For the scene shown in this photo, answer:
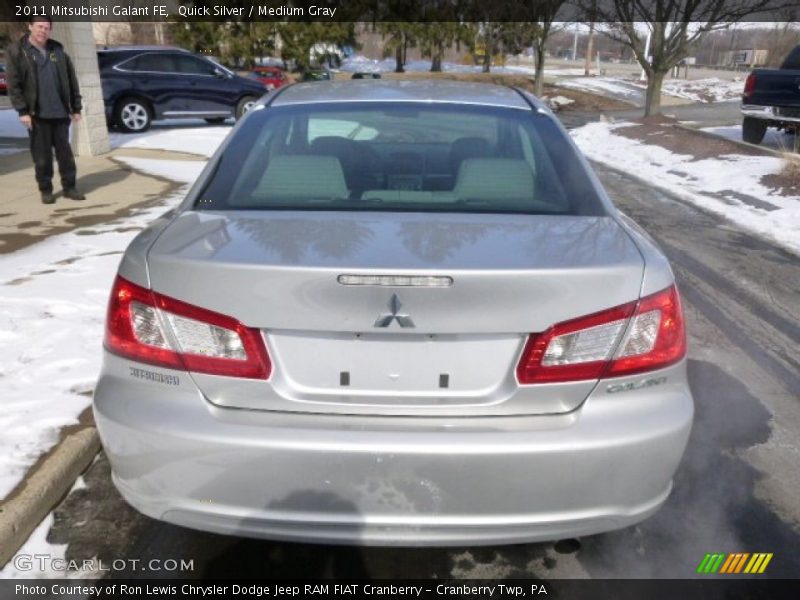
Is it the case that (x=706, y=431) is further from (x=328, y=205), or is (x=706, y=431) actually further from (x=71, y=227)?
(x=71, y=227)

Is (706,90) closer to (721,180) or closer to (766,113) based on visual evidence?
(766,113)

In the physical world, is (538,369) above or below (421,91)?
below

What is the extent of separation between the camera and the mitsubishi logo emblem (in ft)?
6.26

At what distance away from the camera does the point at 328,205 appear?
2.54 meters

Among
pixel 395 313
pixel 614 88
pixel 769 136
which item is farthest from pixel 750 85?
pixel 614 88

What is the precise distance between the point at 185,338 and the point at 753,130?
15.8m

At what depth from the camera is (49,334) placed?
13.7ft

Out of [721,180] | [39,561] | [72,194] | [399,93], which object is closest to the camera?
[39,561]

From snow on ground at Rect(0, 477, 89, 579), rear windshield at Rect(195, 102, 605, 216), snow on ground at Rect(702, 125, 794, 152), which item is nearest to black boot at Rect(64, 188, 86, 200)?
rear windshield at Rect(195, 102, 605, 216)

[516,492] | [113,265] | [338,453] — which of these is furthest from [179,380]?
[113,265]

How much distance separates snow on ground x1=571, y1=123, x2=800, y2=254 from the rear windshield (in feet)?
16.3

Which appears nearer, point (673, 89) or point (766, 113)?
point (766, 113)

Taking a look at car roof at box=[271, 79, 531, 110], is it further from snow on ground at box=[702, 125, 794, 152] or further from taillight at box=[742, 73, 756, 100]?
taillight at box=[742, 73, 756, 100]

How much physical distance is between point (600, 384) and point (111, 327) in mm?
1466
